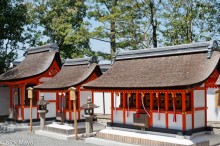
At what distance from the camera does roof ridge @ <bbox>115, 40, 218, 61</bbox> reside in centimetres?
1477

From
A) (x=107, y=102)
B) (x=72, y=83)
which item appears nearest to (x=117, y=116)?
(x=72, y=83)

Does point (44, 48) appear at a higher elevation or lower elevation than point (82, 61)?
higher

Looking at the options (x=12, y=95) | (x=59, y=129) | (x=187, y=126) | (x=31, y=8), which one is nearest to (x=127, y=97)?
(x=187, y=126)

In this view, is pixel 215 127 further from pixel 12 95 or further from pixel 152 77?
pixel 12 95

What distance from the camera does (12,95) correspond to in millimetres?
24359

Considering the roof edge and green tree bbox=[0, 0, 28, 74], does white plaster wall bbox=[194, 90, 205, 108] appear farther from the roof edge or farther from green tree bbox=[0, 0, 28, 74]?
green tree bbox=[0, 0, 28, 74]

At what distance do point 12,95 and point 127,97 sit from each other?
11.2 metres

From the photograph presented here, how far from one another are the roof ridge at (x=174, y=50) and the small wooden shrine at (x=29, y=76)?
692cm

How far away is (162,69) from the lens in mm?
15461

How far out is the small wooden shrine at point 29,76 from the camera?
2283 centimetres

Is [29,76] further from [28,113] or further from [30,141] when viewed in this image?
[30,141]

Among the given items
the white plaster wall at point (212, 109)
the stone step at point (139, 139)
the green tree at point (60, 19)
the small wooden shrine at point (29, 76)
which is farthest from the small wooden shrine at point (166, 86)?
the green tree at point (60, 19)

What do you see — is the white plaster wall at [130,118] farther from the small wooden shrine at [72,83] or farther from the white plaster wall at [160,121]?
the small wooden shrine at [72,83]

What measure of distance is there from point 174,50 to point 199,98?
266cm
